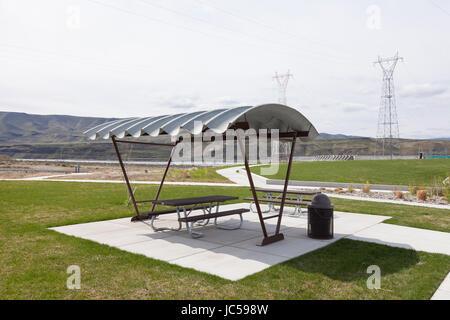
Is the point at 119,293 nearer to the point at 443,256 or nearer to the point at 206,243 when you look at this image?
the point at 206,243

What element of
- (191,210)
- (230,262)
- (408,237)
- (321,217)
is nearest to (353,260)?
Result: (321,217)

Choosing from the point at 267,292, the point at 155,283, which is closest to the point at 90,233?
the point at 155,283

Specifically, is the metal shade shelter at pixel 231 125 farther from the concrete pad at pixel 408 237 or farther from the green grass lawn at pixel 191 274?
the concrete pad at pixel 408 237

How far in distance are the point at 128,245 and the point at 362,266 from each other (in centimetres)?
433

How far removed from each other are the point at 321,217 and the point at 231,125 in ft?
9.25

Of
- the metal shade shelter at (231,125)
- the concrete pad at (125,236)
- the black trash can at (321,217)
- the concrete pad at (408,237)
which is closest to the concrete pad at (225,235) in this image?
the metal shade shelter at (231,125)

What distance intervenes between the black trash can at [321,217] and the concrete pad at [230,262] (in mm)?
1812

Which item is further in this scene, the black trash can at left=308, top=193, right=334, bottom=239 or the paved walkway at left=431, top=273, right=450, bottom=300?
the black trash can at left=308, top=193, right=334, bottom=239

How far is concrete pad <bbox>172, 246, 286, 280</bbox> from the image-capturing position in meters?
5.30

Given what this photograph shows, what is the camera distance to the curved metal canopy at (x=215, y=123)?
21.3ft

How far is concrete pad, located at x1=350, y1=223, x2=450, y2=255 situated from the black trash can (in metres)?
0.71

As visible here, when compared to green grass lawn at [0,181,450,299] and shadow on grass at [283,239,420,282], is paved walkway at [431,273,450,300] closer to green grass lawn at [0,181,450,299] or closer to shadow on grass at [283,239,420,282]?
green grass lawn at [0,181,450,299]

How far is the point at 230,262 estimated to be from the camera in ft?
19.0

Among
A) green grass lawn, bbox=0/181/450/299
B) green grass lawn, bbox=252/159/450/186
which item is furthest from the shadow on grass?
green grass lawn, bbox=252/159/450/186
